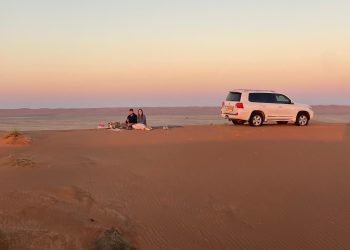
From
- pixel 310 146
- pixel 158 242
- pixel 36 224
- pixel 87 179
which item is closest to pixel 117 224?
pixel 158 242

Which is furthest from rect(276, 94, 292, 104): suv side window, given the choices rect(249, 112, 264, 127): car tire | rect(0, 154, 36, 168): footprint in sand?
rect(0, 154, 36, 168): footprint in sand

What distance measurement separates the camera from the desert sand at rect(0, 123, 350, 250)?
7.10m

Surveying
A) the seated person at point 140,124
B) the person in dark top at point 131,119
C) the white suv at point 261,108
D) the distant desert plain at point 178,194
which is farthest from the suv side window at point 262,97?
the distant desert plain at point 178,194

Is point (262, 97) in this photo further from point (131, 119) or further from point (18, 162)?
point (18, 162)

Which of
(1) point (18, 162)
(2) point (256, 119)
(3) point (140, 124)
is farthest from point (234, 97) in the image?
(1) point (18, 162)

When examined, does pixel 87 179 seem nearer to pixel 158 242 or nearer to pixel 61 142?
pixel 158 242

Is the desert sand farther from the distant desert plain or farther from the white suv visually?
the white suv

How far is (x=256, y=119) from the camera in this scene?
70.9ft

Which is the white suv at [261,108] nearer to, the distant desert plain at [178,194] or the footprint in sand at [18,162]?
the distant desert plain at [178,194]

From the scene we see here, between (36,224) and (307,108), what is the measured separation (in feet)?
58.9

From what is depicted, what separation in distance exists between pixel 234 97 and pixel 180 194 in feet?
42.7

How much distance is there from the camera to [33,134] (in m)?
17.9

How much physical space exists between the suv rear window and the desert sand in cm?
601

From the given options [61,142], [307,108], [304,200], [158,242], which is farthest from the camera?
[307,108]
